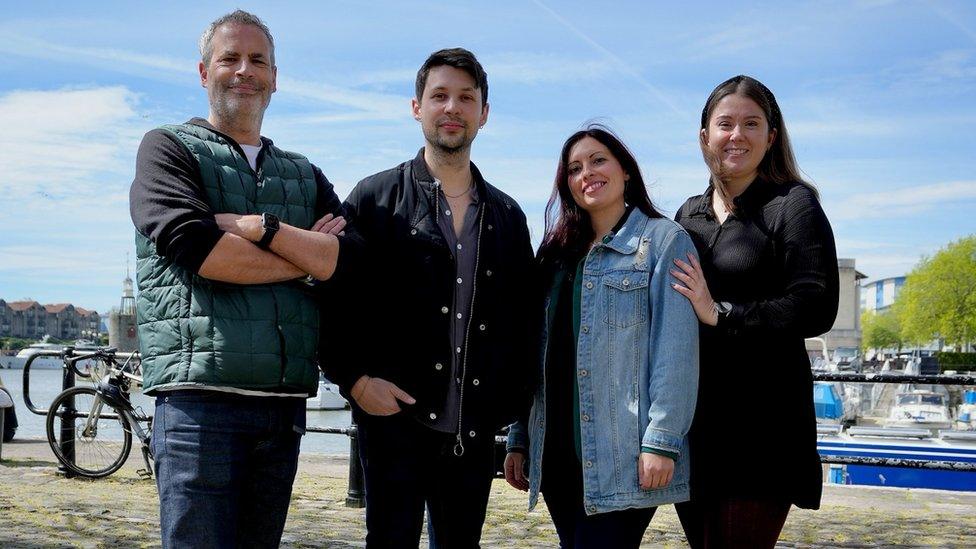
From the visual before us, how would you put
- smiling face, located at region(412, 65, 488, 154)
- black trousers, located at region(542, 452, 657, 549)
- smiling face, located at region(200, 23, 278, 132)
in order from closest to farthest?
1. black trousers, located at region(542, 452, 657, 549)
2. smiling face, located at region(200, 23, 278, 132)
3. smiling face, located at region(412, 65, 488, 154)

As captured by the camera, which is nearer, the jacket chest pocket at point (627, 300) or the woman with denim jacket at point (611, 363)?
the woman with denim jacket at point (611, 363)

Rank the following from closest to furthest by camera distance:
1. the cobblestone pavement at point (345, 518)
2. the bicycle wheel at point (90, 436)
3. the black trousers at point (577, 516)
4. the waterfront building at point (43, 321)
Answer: the black trousers at point (577, 516) → the cobblestone pavement at point (345, 518) → the bicycle wheel at point (90, 436) → the waterfront building at point (43, 321)

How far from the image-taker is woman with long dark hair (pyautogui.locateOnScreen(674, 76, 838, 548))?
285 centimetres

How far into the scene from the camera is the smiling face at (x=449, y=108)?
3299 mm

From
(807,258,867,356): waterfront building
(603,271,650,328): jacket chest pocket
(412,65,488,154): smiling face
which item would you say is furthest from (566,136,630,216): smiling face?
(807,258,867,356): waterfront building

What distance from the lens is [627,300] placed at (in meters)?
2.98

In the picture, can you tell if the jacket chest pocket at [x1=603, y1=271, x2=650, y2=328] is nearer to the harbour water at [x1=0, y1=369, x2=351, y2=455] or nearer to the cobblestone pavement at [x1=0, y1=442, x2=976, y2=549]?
the cobblestone pavement at [x1=0, y1=442, x2=976, y2=549]

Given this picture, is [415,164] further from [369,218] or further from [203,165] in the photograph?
[203,165]

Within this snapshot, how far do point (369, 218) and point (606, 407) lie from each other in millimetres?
1072

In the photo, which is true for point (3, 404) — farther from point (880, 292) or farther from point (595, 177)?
point (880, 292)

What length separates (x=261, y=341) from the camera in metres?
2.80

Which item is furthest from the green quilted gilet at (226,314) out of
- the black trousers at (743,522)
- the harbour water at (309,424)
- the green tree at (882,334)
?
the green tree at (882,334)

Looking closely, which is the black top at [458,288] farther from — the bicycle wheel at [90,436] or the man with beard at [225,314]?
the bicycle wheel at [90,436]

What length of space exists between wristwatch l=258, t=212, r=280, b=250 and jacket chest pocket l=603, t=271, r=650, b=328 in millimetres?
1072
